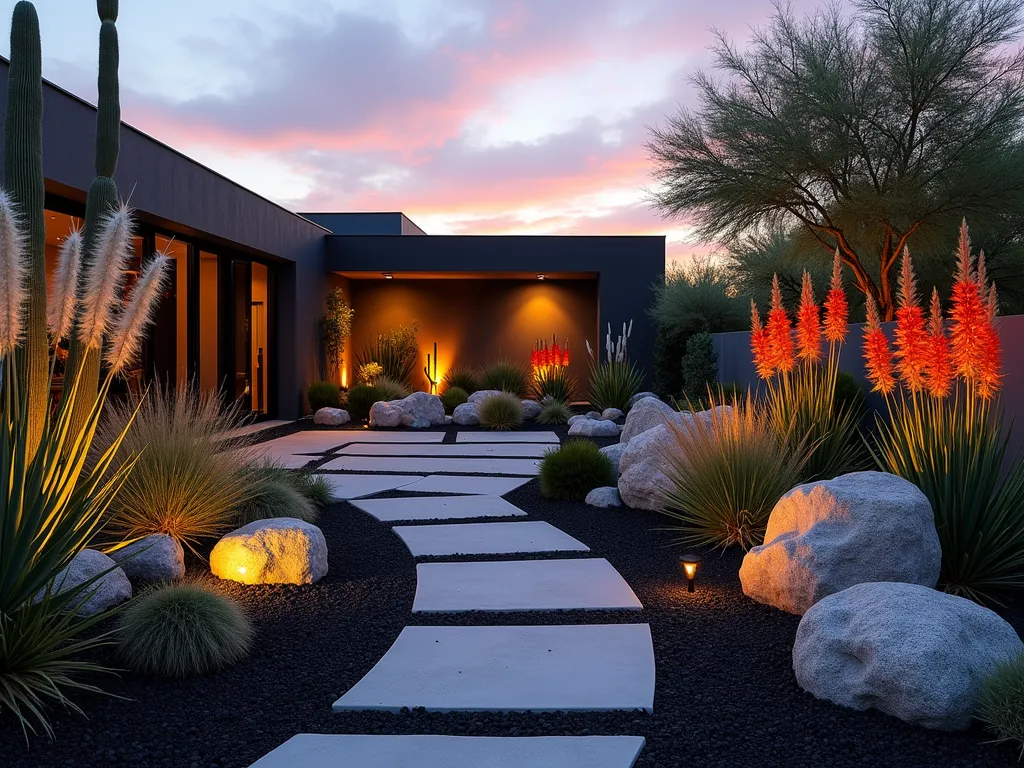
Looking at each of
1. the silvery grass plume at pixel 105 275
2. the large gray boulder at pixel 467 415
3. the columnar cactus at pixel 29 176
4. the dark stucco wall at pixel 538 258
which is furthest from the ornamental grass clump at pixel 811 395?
the dark stucco wall at pixel 538 258

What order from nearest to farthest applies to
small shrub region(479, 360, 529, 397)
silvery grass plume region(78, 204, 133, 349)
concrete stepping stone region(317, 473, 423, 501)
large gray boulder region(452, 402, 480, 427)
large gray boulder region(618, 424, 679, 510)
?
silvery grass plume region(78, 204, 133, 349), large gray boulder region(618, 424, 679, 510), concrete stepping stone region(317, 473, 423, 501), large gray boulder region(452, 402, 480, 427), small shrub region(479, 360, 529, 397)

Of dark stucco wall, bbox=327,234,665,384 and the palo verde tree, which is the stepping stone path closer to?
the palo verde tree

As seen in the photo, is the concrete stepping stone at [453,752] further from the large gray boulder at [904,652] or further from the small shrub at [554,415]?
the small shrub at [554,415]

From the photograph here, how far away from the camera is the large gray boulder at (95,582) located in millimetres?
3213

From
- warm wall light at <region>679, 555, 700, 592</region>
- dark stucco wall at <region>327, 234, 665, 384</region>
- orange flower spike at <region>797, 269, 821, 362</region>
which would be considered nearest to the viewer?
warm wall light at <region>679, 555, 700, 592</region>

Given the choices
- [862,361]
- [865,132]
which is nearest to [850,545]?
[862,361]

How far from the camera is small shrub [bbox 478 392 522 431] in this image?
1194cm

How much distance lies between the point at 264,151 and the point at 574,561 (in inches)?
513

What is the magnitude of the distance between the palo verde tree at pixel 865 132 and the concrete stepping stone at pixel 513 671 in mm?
8265

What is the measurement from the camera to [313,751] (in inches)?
86.7

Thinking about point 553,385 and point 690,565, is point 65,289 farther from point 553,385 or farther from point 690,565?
point 553,385

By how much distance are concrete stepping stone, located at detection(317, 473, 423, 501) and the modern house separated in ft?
5.26

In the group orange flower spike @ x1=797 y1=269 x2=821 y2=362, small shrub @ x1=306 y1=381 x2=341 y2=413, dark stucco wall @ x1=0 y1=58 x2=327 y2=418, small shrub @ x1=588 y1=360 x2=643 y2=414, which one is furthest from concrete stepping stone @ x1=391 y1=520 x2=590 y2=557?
small shrub @ x1=306 y1=381 x2=341 y2=413

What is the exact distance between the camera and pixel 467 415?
41.2ft
